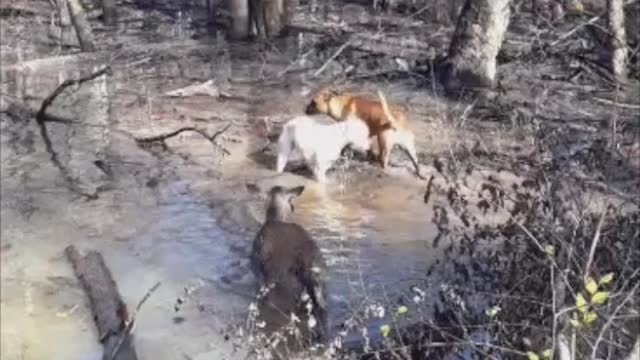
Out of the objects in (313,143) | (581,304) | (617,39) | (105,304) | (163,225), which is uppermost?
(617,39)

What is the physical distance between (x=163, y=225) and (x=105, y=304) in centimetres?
210

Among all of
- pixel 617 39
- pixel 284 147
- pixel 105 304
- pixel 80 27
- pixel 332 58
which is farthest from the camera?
pixel 332 58

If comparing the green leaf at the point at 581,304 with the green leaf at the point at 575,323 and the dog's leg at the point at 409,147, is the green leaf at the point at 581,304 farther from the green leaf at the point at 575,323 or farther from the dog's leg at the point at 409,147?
the dog's leg at the point at 409,147

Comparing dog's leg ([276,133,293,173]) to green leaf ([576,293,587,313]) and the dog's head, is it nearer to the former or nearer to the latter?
the dog's head

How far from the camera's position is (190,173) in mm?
10148

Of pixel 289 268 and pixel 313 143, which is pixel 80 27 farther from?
pixel 289 268

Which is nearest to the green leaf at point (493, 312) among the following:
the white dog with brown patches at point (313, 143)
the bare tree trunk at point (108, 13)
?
the white dog with brown patches at point (313, 143)

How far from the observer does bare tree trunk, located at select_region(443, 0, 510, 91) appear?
13.2 meters

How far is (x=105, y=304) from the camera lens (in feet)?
22.6

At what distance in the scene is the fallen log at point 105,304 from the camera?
645 cm

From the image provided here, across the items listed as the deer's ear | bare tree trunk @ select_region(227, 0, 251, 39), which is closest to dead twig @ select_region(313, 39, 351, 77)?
bare tree trunk @ select_region(227, 0, 251, 39)

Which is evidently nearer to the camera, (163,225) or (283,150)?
(163,225)

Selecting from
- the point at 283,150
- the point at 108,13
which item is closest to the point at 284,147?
the point at 283,150

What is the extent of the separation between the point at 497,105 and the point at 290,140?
3.26 metres
